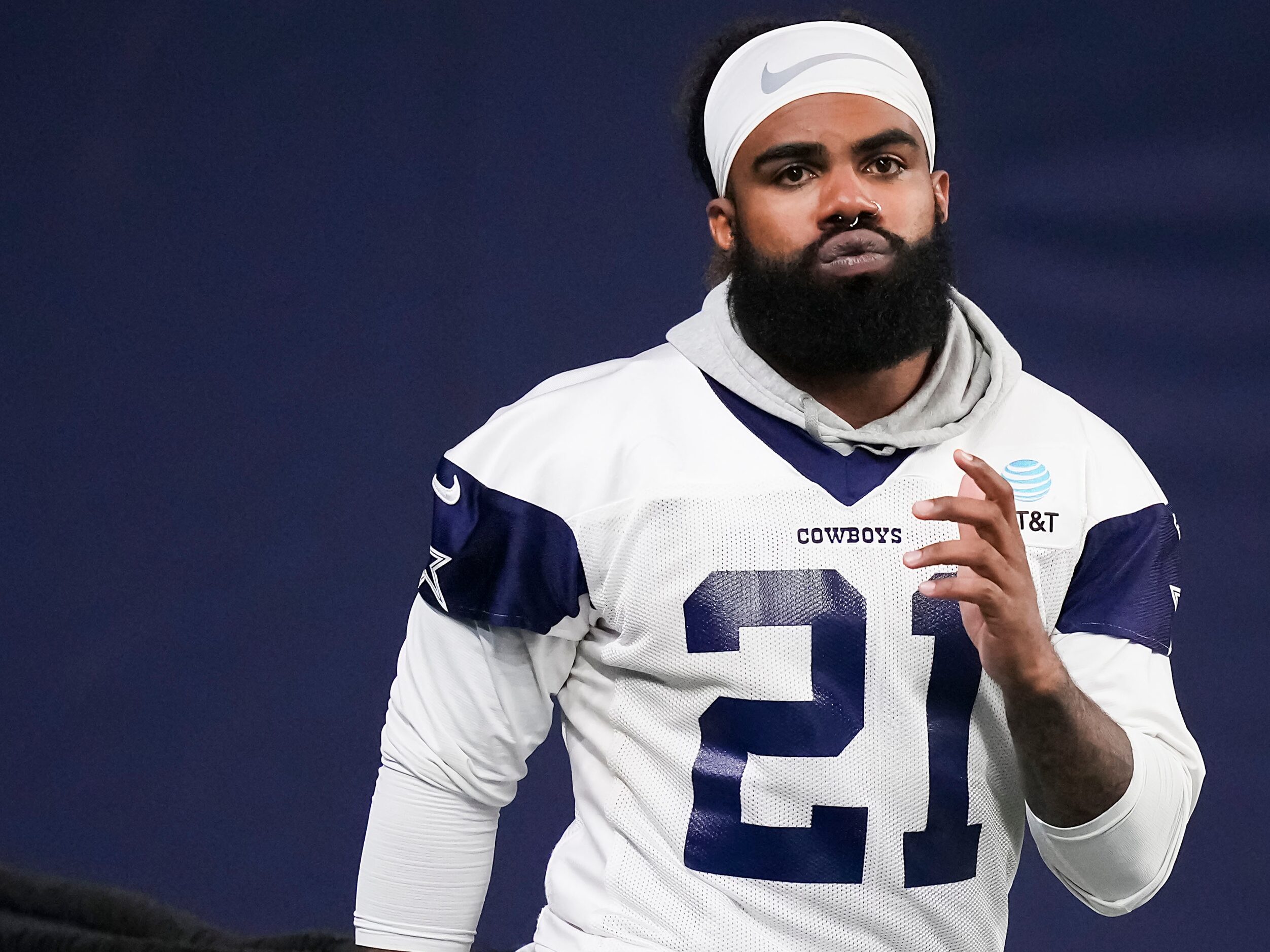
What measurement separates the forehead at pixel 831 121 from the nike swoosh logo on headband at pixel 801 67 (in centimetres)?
3

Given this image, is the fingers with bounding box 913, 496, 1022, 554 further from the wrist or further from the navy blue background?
the navy blue background

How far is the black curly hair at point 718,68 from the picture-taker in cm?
159

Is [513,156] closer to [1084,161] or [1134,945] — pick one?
[1084,161]

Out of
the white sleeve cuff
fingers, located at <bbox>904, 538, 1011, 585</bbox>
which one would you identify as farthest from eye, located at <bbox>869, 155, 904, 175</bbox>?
the white sleeve cuff

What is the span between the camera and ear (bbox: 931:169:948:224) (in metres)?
1.52

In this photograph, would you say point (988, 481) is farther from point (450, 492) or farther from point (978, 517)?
point (450, 492)

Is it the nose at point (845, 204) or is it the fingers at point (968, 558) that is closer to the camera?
the fingers at point (968, 558)

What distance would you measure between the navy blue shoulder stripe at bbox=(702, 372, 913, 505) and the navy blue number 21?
8 centimetres

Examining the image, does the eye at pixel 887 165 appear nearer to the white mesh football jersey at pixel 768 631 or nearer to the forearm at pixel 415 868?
the white mesh football jersey at pixel 768 631

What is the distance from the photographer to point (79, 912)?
1465 mm

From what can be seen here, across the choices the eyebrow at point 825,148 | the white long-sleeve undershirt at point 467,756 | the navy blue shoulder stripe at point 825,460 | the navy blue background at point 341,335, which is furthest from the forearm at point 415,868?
the navy blue background at point 341,335

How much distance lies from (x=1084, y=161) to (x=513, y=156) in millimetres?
806

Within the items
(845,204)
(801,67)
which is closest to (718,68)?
(801,67)

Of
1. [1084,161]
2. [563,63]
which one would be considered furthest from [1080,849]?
[563,63]
